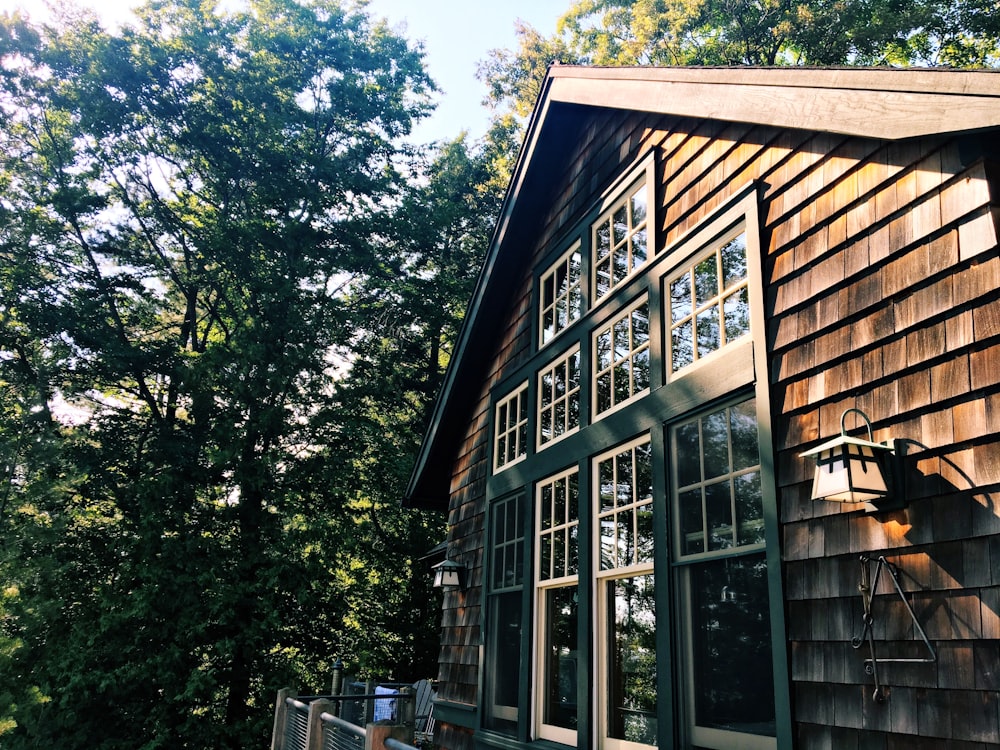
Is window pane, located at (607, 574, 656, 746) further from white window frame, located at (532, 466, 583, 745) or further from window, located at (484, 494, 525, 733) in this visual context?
window, located at (484, 494, 525, 733)

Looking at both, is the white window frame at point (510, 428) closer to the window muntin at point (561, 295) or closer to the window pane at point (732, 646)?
the window muntin at point (561, 295)

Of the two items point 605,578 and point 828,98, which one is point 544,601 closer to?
point 605,578

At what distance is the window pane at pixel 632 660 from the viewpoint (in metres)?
4.35

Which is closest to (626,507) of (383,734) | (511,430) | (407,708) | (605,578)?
(605,578)

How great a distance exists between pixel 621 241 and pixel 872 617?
11.3 ft

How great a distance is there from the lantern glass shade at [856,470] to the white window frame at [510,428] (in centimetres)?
369

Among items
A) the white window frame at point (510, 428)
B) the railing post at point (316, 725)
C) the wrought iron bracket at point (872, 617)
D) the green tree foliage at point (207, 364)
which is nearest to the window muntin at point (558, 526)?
the white window frame at point (510, 428)

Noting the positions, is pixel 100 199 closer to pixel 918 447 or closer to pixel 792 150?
pixel 792 150

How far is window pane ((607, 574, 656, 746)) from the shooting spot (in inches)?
171

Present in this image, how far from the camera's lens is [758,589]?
12.0ft

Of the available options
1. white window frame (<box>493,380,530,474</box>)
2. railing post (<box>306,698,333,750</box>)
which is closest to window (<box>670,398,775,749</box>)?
white window frame (<box>493,380,530,474</box>)

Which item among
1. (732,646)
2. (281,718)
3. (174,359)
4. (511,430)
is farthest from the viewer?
(174,359)

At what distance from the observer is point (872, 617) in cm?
297

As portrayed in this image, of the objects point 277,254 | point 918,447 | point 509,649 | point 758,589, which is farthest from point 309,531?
point 918,447
